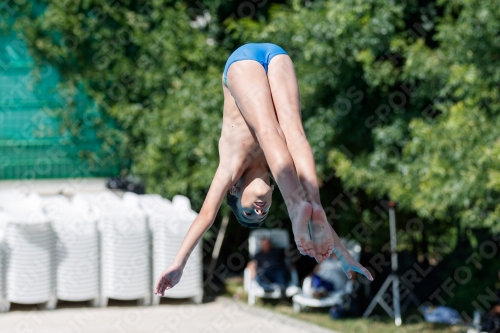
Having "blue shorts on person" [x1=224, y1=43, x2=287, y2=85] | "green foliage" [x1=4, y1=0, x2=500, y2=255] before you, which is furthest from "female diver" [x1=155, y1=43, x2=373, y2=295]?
"green foliage" [x1=4, y1=0, x2=500, y2=255]

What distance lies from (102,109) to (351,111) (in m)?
5.72

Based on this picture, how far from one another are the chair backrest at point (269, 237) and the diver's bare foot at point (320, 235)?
6.70 metres

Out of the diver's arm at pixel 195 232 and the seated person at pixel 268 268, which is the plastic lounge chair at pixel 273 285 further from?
the diver's arm at pixel 195 232

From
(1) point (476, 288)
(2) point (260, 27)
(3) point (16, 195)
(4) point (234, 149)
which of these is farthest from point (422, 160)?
(3) point (16, 195)

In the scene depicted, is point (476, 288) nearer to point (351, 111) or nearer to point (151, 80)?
point (351, 111)

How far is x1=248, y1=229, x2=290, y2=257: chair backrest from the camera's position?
10.6 meters

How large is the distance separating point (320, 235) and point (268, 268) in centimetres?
645

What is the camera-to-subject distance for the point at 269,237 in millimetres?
10711

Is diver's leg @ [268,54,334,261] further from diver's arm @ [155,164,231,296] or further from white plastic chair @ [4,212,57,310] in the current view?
white plastic chair @ [4,212,57,310]

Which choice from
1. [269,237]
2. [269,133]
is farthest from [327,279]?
[269,133]

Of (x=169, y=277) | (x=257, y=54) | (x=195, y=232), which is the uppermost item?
(x=257, y=54)

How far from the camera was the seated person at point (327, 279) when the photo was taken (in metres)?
9.73

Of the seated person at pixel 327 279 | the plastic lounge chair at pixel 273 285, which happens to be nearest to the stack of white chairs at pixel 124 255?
the plastic lounge chair at pixel 273 285

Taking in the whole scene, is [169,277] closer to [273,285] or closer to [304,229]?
[304,229]
